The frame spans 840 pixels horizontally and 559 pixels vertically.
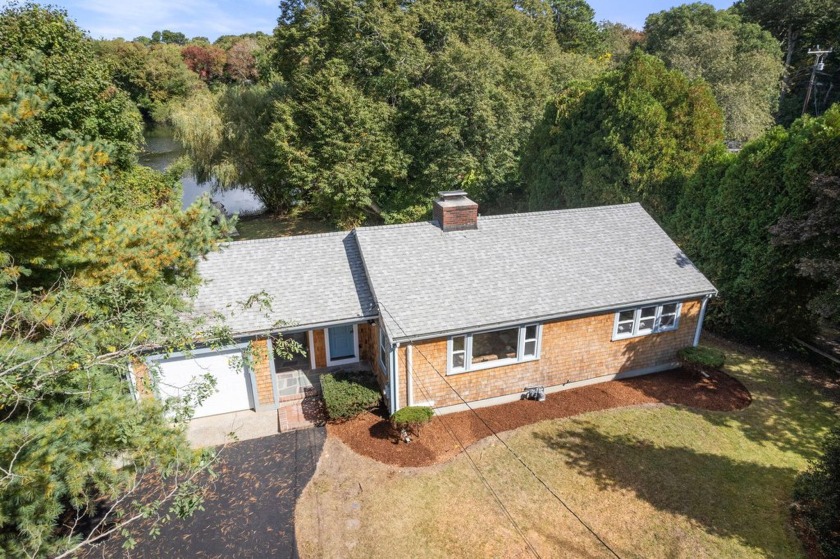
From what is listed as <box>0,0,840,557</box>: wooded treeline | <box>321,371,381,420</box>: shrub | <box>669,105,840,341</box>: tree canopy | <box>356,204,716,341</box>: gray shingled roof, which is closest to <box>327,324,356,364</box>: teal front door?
<box>321,371,381,420</box>: shrub

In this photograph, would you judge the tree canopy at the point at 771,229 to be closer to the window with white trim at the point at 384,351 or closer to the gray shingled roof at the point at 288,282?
the window with white trim at the point at 384,351

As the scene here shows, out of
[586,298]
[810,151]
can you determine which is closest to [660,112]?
[810,151]

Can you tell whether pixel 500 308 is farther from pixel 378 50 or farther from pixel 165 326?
pixel 378 50

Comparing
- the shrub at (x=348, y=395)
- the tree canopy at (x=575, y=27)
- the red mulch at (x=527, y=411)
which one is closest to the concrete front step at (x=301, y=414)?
the shrub at (x=348, y=395)

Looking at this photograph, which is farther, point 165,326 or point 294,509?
point 294,509

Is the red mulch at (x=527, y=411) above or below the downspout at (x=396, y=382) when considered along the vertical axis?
below

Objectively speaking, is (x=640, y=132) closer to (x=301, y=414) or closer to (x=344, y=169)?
(x=344, y=169)

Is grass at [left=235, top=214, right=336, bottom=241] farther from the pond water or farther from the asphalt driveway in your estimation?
the asphalt driveway
